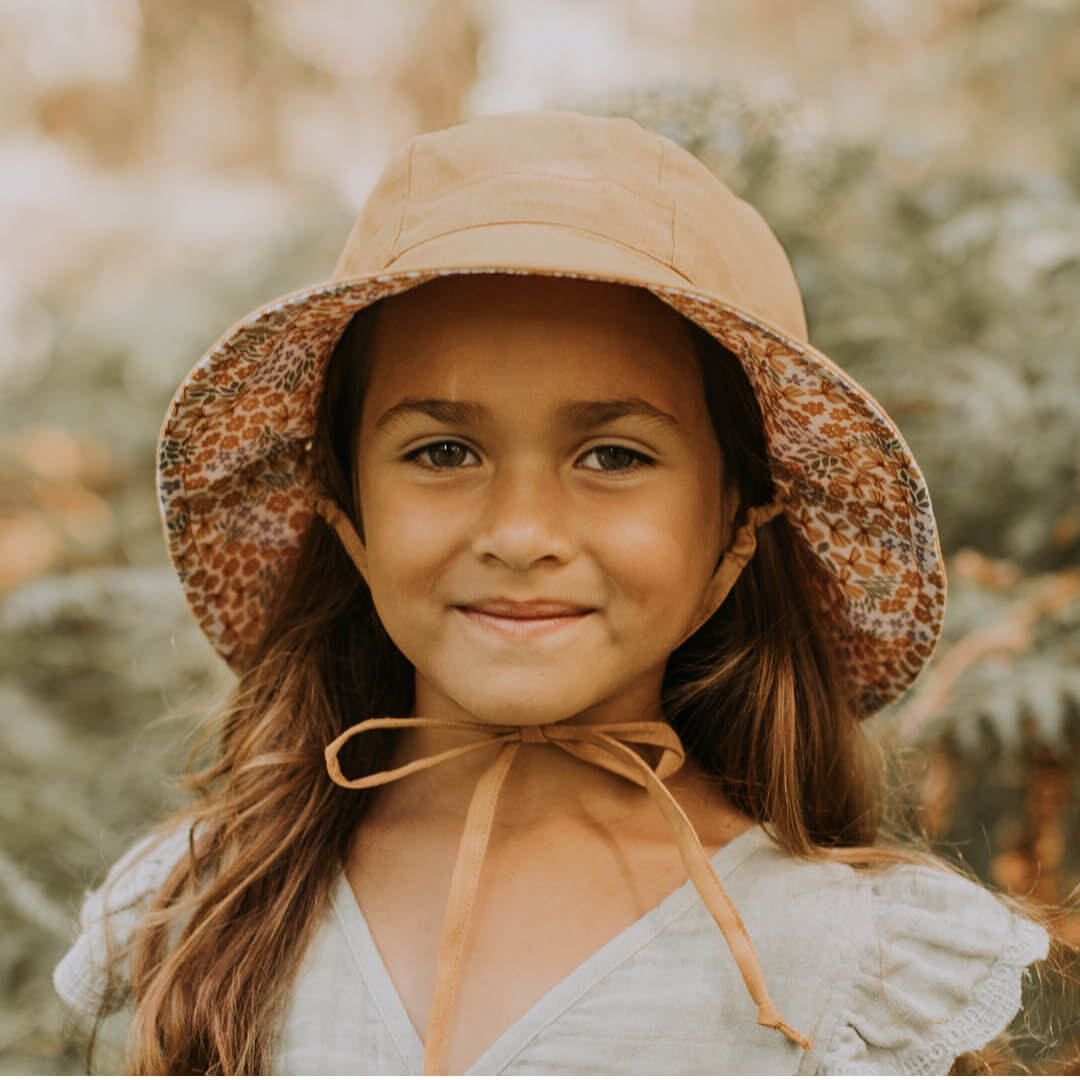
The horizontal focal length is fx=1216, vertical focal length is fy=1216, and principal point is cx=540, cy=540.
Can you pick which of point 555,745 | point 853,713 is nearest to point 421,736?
point 555,745

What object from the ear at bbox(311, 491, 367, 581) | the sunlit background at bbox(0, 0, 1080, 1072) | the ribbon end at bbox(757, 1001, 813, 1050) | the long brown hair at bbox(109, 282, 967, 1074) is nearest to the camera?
the ribbon end at bbox(757, 1001, 813, 1050)

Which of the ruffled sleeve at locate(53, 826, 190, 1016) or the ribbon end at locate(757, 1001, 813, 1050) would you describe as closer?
the ribbon end at locate(757, 1001, 813, 1050)

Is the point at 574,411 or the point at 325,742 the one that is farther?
the point at 325,742

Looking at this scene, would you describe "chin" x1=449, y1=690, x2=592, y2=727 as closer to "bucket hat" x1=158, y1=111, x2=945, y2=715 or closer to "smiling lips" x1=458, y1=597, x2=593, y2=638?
"smiling lips" x1=458, y1=597, x2=593, y2=638

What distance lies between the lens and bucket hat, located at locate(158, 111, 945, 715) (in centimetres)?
144

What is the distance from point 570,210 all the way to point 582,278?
96 mm

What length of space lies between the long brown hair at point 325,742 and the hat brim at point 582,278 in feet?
0.16

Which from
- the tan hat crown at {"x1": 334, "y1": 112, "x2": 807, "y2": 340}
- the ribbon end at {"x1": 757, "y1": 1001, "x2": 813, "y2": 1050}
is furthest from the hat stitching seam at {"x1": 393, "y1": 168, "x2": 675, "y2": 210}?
the ribbon end at {"x1": 757, "y1": 1001, "x2": 813, "y2": 1050}

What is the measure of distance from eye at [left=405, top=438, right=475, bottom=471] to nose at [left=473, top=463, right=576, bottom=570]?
3.3 inches

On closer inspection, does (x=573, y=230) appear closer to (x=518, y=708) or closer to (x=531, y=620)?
(x=531, y=620)

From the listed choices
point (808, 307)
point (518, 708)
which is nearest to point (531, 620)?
point (518, 708)

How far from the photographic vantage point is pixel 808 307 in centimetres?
287

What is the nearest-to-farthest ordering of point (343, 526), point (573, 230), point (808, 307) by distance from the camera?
point (573, 230) → point (343, 526) → point (808, 307)

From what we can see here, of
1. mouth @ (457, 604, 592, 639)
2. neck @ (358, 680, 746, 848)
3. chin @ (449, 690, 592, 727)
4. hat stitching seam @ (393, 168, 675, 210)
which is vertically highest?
hat stitching seam @ (393, 168, 675, 210)
